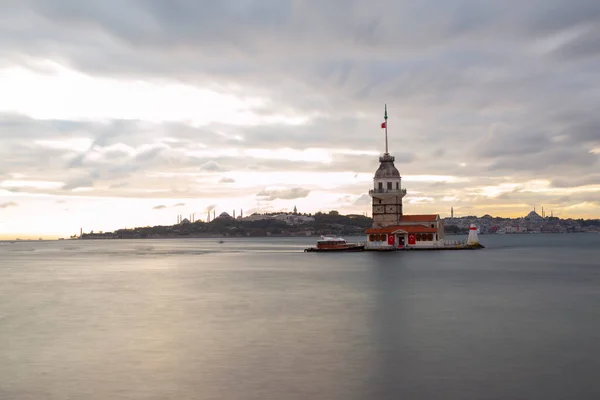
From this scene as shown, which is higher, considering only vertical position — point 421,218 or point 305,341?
point 421,218

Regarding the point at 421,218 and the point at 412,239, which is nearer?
the point at 421,218

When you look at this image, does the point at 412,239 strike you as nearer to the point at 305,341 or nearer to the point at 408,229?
the point at 408,229

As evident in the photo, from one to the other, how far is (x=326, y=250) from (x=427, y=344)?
10412 cm

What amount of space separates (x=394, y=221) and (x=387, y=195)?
4947 millimetres

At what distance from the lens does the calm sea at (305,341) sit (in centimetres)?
2527

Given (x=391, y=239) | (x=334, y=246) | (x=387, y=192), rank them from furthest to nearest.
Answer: (x=334, y=246) → (x=387, y=192) → (x=391, y=239)

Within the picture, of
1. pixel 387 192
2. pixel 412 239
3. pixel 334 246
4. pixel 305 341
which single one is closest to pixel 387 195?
pixel 387 192

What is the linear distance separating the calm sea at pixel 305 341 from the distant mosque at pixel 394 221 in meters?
47.5

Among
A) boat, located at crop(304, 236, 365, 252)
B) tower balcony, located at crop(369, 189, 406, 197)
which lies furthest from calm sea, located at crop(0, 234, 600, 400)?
boat, located at crop(304, 236, 365, 252)

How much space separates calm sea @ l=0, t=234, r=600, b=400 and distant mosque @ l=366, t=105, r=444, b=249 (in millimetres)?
47503

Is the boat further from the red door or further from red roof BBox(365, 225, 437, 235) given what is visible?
red roof BBox(365, 225, 437, 235)

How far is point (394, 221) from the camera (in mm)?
116938

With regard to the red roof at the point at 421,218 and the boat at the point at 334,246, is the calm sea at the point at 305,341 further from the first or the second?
the boat at the point at 334,246

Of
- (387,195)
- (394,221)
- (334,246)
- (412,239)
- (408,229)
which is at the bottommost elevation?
(334,246)
